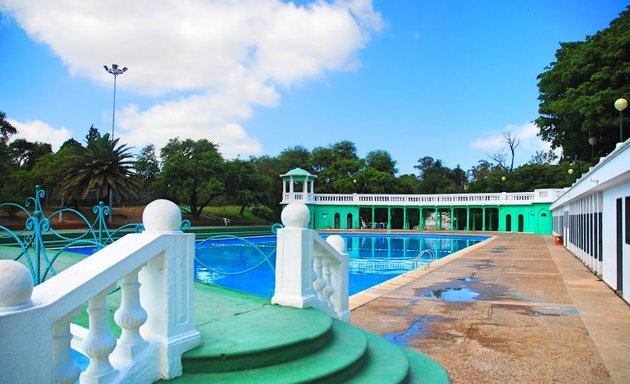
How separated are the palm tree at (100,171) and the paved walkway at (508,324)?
77.1 feet

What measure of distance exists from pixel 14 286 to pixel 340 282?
144 inches

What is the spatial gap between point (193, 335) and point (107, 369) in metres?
0.59

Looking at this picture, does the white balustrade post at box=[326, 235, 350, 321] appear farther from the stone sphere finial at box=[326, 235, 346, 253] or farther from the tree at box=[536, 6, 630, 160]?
the tree at box=[536, 6, 630, 160]

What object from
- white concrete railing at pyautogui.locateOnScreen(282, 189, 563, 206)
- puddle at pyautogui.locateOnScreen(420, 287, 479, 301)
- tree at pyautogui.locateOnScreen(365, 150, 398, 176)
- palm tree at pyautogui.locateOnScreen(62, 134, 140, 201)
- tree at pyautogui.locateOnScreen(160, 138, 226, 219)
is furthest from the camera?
tree at pyautogui.locateOnScreen(365, 150, 398, 176)

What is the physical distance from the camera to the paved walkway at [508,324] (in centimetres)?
417

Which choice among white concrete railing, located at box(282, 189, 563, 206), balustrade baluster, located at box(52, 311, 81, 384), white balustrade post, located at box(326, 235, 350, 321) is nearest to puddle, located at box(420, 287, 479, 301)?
white balustrade post, located at box(326, 235, 350, 321)

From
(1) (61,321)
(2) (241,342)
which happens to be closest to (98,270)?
(1) (61,321)

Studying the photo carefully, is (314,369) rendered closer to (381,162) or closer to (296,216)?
(296,216)

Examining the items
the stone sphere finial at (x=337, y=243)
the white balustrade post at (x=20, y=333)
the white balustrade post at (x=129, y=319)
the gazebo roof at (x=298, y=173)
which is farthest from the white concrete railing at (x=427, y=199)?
the white balustrade post at (x=20, y=333)

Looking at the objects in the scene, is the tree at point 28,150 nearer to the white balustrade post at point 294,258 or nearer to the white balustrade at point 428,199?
the white balustrade at point 428,199

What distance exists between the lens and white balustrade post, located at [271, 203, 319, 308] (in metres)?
4.16

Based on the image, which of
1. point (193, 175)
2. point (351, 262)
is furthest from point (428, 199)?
point (351, 262)

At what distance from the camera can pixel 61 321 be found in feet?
6.72

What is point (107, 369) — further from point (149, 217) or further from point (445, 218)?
point (445, 218)
